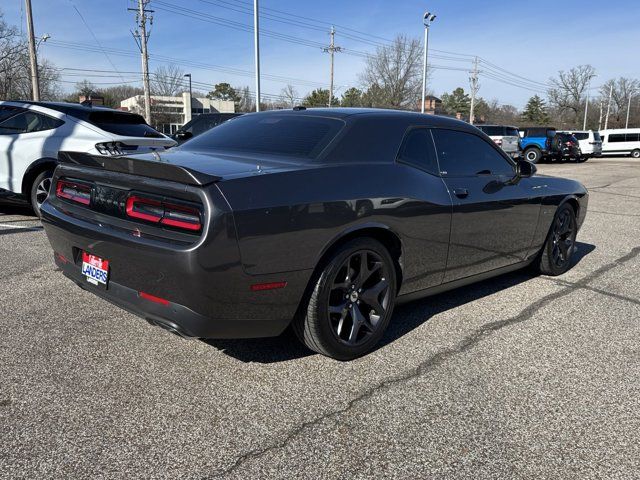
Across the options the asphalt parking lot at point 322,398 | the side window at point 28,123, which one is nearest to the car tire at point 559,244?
the asphalt parking lot at point 322,398

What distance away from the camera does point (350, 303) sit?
3.14 metres

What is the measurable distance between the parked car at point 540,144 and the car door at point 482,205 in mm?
24910

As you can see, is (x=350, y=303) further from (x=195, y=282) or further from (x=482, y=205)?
(x=482, y=205)

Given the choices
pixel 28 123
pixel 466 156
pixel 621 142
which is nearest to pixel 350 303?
pixel 466 156

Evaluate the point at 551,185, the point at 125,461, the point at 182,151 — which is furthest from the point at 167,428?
the point at 551,185

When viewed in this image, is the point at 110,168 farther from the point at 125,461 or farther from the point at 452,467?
the point at 452,467

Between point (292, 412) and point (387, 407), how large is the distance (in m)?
0.48

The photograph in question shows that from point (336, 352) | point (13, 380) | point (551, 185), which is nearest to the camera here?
point (13, 380)

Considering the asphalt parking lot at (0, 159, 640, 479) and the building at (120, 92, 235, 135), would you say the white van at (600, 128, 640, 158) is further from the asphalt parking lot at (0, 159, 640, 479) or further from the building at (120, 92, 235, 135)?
the building at (120, 92, 235, 135)

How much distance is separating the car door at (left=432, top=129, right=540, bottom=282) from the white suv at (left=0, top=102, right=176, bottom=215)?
3.88m

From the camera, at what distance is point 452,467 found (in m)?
2.21

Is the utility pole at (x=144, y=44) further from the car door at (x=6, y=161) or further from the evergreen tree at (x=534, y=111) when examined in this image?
the evergreen tree at (x=534, y=111)

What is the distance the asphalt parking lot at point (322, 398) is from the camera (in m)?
2.21

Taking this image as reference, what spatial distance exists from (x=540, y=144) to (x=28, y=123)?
85.7 ft
